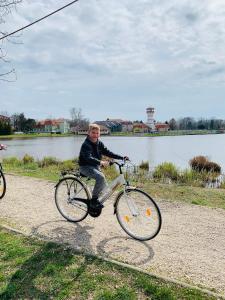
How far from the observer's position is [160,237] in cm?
515

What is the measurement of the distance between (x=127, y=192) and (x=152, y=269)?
1332 millimetres

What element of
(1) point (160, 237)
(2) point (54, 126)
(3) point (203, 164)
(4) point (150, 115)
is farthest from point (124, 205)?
(4) point (150, 115)

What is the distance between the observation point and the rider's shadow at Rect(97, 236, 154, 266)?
14.2 feet

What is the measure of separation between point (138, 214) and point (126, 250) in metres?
0.68

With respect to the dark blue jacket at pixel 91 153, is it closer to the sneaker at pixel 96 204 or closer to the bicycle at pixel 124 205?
the bicycle at pixel 124 205

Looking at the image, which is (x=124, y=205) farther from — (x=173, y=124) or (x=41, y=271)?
(x=173, y=124)

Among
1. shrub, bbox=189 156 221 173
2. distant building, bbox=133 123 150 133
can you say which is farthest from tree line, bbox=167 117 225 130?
shrub, bbox=189 156 221 173

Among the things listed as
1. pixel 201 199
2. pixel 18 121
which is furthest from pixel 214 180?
pixel 18 121

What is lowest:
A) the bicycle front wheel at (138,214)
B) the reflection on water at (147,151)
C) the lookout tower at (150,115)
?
the reflection on water at (147,151)

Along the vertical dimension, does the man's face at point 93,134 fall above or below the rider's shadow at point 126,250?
above

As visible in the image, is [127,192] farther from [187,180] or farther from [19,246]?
[187,180]

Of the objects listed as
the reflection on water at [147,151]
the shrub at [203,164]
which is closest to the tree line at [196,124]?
the reflection on water at [147,151]

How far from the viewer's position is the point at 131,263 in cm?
420

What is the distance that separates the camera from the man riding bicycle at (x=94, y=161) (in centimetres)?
536
